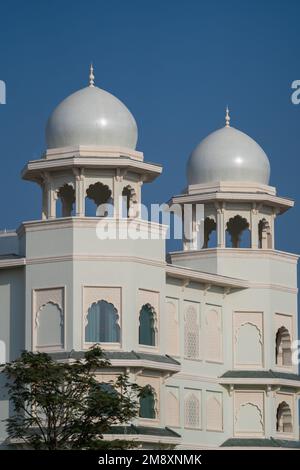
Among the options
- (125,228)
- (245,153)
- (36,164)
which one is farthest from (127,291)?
(245,153)

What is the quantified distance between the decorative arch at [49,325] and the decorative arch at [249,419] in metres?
9.01

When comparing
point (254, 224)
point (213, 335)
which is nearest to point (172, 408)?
point (213, 335)

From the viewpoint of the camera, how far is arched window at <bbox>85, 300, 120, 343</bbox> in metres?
50.2

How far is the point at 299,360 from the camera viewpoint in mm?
58219

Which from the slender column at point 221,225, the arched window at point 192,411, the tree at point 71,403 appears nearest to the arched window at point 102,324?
the tree at point 71,403

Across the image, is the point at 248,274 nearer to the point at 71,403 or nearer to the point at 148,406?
the point at 148,406

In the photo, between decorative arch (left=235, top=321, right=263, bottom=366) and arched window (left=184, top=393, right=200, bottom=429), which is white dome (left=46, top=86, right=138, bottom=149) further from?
arched window (left=184, top=393, right=200, bottom=429)

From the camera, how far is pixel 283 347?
191 feet

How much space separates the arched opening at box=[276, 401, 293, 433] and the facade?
0.04 m

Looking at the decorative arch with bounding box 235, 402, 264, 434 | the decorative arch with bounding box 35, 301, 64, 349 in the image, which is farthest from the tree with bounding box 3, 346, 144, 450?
the decorative arch with bounding box 235, 402, 264, 434

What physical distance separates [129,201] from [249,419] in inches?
349

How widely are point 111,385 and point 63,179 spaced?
7297 mm
